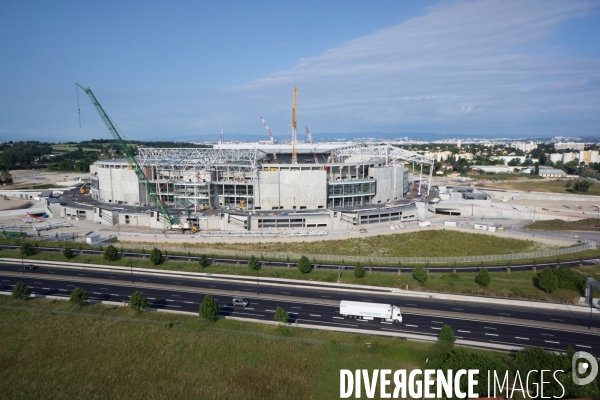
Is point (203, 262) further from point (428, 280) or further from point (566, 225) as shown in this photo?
point (566, 225)

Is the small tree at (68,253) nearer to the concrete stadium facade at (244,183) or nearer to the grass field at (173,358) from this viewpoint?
the grass field at (173,358)

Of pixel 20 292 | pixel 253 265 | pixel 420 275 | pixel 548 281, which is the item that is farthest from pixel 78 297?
pixel 548 281

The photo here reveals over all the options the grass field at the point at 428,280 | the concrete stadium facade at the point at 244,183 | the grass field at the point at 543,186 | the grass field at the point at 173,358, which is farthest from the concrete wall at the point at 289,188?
the grass field at the point at 543,186

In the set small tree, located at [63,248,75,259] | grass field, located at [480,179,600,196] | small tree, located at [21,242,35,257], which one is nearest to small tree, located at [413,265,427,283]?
small tree, located at [63,248,75,259]

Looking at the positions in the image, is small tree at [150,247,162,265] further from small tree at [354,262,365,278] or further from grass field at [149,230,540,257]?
small tree at [354,262,365,278]

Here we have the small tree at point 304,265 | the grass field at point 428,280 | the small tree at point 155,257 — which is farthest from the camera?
the small tree at point 155,257

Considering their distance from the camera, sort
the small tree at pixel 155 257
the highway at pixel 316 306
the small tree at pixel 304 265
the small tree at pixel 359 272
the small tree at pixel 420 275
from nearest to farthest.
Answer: the highway at pixel 316 306 < the small tree at pixel 420 275 < the small tree at pixel 359 272 < the small tree at pixel 304 265 < the small tree at pixel 155 257

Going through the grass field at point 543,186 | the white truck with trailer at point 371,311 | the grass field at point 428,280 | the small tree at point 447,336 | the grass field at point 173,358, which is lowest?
the grass field at point 173,358
